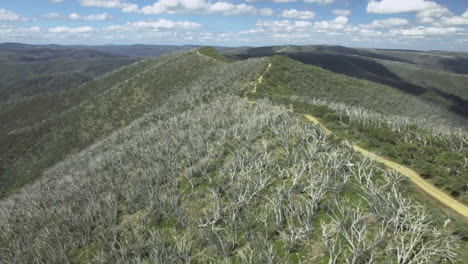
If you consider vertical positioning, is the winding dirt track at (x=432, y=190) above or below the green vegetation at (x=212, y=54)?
below

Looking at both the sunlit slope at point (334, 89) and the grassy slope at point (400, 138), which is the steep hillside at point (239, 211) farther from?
the sunlit slope at point (334, 89)

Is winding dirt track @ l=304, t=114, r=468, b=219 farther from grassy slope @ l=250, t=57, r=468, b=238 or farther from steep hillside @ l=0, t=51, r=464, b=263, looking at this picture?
steep hillside @ l=0, t=51, r=464, b=263

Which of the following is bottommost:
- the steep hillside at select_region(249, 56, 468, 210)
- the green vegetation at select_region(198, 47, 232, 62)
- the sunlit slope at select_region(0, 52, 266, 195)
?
the sunlit slope at select_region(0, 52, 266, 195)

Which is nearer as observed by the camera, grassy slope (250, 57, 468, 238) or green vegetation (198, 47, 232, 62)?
grassy slope (250, 57, 468, 238)

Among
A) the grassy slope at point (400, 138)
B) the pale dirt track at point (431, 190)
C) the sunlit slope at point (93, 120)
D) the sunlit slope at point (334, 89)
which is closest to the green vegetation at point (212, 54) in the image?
the sunlit slope at point (93, 120)

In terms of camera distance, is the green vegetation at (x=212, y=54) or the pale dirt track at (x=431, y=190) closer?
the pale dirt track at (x=431, y=190)

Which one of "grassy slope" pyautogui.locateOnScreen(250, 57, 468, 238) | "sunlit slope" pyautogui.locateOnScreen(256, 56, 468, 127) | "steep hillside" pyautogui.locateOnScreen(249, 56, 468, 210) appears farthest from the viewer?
"sunlit slope" pyautogui.locateOnScreen(256, 56, 468, 127)

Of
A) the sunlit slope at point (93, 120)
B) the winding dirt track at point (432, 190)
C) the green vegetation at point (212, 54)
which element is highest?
the green vegetation at point (212, 54)

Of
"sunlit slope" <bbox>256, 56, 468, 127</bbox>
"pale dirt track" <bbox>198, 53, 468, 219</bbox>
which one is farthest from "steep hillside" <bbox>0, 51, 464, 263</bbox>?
"sunlit slope" <bbox>256, 56, 468, 127</bbox>
